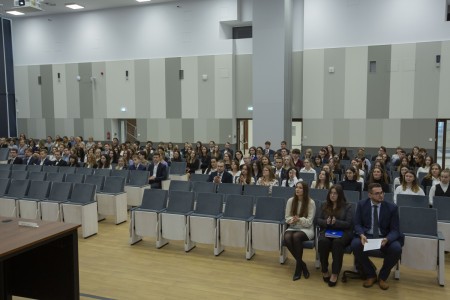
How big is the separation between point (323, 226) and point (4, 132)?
63.5 ft

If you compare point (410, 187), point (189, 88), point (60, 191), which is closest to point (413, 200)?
point (410, 187)

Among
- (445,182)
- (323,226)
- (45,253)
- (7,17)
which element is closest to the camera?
(45,253)

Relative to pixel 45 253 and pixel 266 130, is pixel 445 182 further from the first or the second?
pixel 266 130

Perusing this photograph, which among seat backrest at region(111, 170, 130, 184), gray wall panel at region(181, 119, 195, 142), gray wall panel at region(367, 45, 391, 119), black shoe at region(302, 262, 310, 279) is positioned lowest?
black shoe at region(302, 262, 310, 279)

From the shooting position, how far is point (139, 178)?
31.0 feet

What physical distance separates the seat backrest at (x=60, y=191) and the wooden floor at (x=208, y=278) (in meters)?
1.48

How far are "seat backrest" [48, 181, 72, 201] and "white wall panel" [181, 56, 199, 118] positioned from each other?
9.73 metres

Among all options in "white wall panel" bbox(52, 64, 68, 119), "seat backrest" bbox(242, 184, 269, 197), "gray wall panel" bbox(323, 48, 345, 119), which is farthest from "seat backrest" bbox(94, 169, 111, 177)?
"white wall panel" bbox(52, 64, 68, 119)

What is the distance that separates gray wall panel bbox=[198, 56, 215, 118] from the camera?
661 inches

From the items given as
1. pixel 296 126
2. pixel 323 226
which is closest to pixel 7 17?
pixel 296 126

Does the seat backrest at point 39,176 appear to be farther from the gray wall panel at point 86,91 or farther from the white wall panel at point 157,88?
the gray wall panel at point 86,91

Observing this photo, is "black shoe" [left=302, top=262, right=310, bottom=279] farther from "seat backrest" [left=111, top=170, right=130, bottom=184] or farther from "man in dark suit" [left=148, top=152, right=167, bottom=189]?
"seat backrest" [left=111, top=170, right=130, bottom=184]

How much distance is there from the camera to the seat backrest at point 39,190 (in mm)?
8125

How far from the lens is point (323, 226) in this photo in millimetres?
5551
